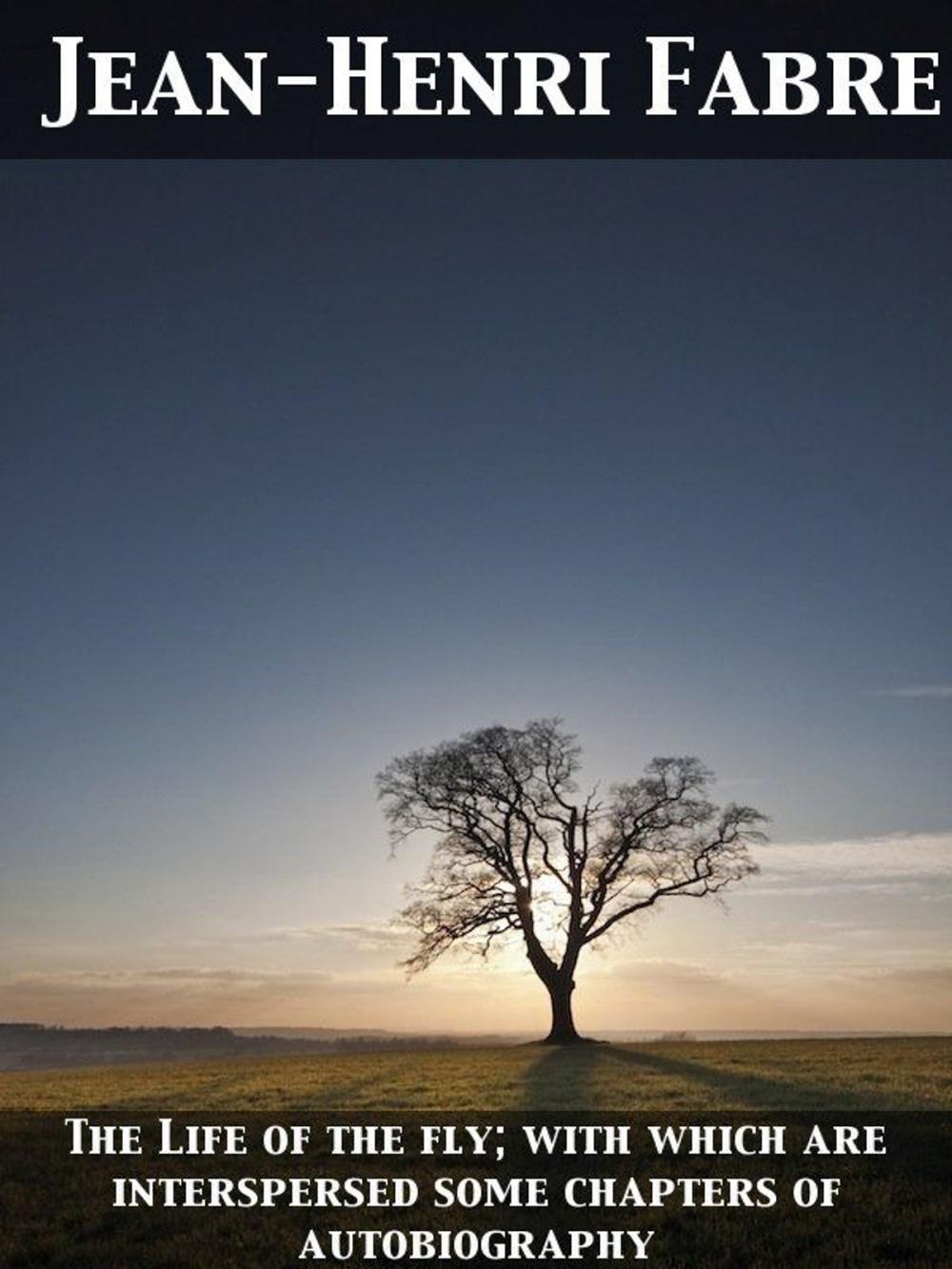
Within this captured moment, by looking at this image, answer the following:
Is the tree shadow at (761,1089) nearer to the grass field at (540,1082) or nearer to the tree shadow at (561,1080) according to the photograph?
the grass field at (540,1082)

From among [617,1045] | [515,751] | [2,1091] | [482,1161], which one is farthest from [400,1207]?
[515,751]

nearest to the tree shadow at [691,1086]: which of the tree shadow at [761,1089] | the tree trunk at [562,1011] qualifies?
the tree shadow at [761,1089]

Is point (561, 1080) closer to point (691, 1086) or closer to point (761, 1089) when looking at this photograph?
point (691, 1086)

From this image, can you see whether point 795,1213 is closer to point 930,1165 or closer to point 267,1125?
point 930,1165

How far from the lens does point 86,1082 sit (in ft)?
86.3

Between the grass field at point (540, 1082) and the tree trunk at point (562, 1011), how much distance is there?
28.2ft

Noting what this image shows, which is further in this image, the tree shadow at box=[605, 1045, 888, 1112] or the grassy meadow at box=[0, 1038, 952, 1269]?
the tree shadow at box=[605, 1045, 888, 1112]

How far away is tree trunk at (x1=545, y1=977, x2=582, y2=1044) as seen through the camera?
4256 centimetres

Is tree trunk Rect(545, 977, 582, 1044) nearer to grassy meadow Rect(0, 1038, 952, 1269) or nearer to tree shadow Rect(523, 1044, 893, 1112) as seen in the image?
tree shadow Rect(523, 1044, 893, 1112)

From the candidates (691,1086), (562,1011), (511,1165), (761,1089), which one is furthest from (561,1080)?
(562,1011)

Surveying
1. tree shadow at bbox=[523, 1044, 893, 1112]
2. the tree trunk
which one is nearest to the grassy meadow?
tree shadow at bbox=[523, 1044, 893, 1112]

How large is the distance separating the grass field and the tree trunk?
859 cm

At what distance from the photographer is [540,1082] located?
22.6 meters

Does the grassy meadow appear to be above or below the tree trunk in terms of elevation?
above
